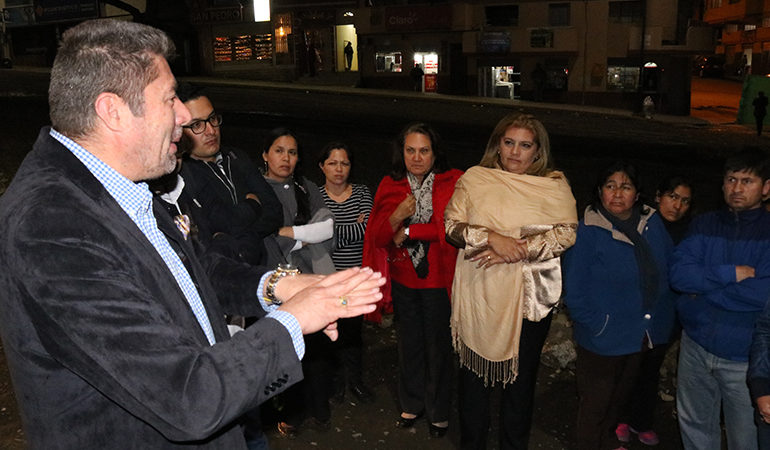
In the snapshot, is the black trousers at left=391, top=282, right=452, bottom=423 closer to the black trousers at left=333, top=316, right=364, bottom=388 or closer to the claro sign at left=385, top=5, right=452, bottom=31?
the black trousers at left=333, top=316, right=364, bottom=388

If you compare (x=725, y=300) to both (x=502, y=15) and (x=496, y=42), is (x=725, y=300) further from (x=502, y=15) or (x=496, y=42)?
(x=502, y=15)

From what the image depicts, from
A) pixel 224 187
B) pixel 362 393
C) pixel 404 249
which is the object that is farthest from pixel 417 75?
pixel 224 187

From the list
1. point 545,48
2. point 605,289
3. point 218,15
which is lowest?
point 605,289

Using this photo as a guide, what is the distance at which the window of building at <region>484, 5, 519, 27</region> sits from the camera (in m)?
32.8

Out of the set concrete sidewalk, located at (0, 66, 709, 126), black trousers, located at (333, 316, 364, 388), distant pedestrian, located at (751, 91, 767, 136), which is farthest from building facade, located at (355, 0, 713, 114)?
black trousers, located at (333, 316, 364, 388)

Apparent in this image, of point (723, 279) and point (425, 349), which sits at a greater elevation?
point (723, 279)

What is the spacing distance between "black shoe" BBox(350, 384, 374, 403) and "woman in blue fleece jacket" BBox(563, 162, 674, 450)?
1767 millimetres

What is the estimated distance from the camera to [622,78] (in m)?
30.2

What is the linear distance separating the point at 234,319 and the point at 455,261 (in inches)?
78.0

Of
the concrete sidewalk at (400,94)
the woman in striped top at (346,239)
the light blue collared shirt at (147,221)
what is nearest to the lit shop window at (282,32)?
the concrete sidewalk at (400,94)

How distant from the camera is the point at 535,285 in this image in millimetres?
4430

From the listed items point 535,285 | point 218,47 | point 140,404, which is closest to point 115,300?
point 140,404

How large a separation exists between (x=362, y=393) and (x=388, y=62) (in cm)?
3286

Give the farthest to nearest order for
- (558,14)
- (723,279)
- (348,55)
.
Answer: (348,55)
(558,14)
(723,279)
